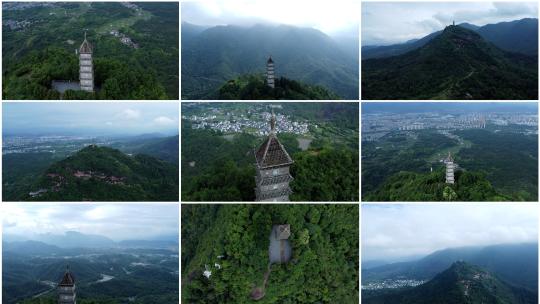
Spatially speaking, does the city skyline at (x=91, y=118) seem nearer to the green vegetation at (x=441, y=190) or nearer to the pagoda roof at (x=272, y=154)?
the pagoda roof at (x=272, y=154)

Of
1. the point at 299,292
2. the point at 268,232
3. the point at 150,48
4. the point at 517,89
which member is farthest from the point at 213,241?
the point at 517,89

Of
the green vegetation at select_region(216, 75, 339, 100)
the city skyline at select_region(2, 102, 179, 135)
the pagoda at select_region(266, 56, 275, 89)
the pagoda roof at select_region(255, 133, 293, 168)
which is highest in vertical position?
the pagoda at select_region(266, 56, 275, 89)

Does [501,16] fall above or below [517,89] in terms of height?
above

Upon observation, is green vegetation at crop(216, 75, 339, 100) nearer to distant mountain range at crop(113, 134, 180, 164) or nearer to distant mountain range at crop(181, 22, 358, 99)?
distant mountain range at crop(181, 22, 358, 99)

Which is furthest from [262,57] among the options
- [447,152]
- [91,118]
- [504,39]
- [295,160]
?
[504,39]

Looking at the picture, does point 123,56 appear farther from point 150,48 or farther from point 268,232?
point 268,232

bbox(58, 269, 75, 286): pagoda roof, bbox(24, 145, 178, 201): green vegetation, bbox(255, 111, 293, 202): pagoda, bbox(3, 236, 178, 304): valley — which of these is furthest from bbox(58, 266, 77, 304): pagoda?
bbox(255, 111, 293, 202): pagoda
